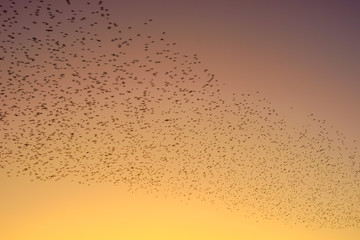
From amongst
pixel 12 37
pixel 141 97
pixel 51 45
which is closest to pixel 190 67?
pixel 141 97

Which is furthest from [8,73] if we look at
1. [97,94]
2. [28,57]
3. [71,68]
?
[97,94]

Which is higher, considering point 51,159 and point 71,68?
point 71,68

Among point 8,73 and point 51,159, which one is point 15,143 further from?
point 8,73

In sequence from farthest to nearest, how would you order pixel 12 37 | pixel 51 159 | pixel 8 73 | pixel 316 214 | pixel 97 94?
1. pixel 316 214
2. pixel 51 159
3. pixel 97 94
4. pixel 8 73
5. pixel 12 37

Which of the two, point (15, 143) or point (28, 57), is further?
point (15, 143)

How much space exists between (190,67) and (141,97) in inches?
61.0

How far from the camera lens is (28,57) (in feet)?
34.9

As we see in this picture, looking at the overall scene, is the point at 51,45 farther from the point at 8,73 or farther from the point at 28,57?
the point at 8,73

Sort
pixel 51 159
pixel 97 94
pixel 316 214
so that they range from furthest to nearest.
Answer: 1. pixel 316 214
2. pixel 51 159
3. pixel 97 94

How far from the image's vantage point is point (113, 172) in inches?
535

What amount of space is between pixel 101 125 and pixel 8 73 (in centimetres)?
272

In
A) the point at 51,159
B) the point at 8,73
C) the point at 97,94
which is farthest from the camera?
the point at 51,159

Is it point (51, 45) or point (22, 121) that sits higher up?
point (51, 45)

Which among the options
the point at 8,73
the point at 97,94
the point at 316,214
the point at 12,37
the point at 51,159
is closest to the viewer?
the point at 12,37
